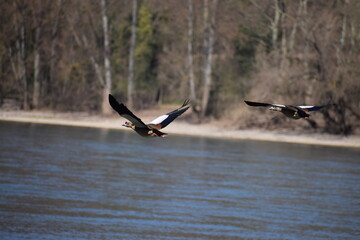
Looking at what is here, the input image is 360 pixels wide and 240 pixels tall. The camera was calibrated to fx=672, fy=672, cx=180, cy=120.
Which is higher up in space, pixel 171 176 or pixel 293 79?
pixel 293 79

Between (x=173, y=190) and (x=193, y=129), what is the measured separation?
20.6 m

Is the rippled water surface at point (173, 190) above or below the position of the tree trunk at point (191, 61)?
below

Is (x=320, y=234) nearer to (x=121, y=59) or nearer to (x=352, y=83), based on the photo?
(x=352, y=83)

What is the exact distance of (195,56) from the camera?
52.0 meters

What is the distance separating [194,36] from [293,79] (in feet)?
43.7

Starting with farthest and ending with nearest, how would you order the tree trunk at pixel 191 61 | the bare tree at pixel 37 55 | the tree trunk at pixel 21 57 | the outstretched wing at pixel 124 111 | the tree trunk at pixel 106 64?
the tree trunk at pixel 106 64, the bare tree at pixel 37 55, the tree trunk at pixel 21 57, the tree trunk at pixel 191 61, the outstretched wing at pixel 124 111

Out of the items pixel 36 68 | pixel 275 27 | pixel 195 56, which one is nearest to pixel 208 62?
pixel 195 56

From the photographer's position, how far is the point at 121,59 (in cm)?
5553

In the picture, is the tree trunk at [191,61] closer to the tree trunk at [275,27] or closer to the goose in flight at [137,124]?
the tree trunk at [275,27]

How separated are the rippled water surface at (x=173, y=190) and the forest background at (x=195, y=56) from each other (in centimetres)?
415

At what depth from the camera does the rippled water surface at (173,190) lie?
61.3 feet

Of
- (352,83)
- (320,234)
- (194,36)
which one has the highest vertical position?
(194,36)

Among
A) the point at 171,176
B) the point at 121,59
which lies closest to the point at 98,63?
the point at 121,59

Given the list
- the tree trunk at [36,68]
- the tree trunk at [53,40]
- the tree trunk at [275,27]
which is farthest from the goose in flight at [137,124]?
the tree trunk at [36,68]
